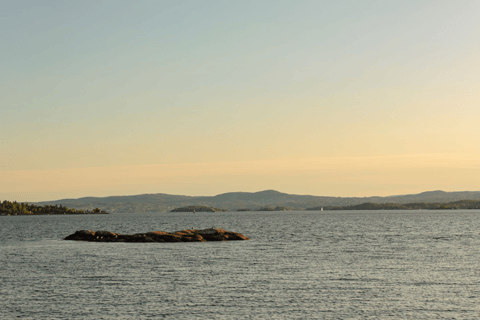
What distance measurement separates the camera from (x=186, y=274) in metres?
38.2

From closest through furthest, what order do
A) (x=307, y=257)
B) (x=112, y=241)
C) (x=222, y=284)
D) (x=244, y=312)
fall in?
(x=244, y=312) → (x=222, y=284) → (x=307, y=257) → (x=112, y=241)

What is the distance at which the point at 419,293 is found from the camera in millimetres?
29688

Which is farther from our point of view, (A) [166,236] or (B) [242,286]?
(A) [166,236]

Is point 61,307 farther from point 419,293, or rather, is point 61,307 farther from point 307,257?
point 307,257

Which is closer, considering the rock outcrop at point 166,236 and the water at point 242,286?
the water at point 242,286

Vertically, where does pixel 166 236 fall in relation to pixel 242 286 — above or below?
below

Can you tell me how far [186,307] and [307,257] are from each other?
26.2m

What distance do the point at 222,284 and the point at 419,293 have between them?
13.7 m

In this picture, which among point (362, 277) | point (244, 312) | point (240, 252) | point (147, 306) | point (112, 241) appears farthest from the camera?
point (112, 241)

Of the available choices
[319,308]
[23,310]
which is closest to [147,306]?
[23,310]

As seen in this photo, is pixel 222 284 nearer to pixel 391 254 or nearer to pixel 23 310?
pixel 23 310

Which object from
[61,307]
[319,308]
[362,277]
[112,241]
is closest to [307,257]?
[362,277]

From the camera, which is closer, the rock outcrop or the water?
the water

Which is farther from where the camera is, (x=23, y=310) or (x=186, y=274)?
(x=186, y=274)
